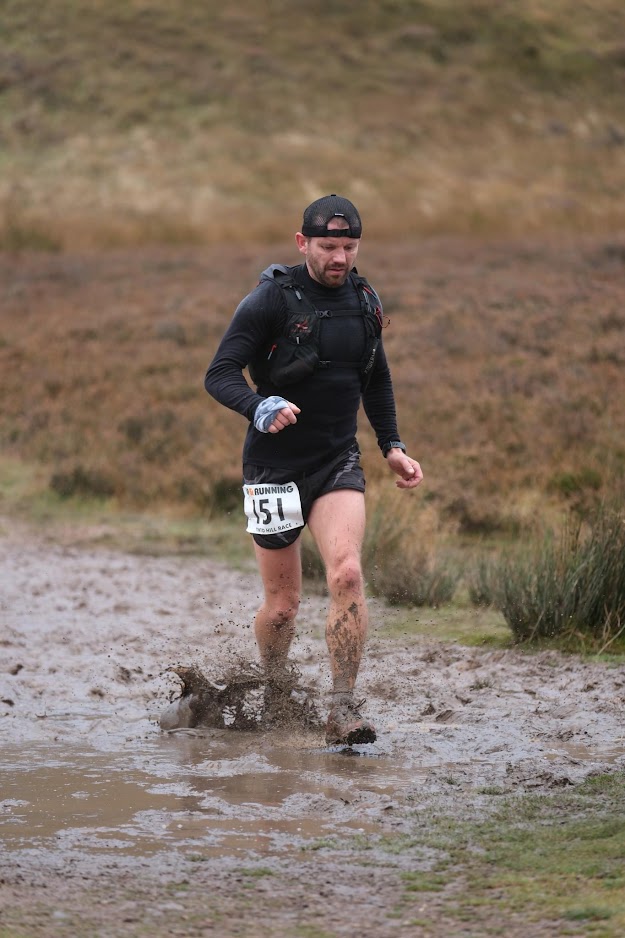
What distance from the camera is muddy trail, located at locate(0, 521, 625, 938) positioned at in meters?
3.65

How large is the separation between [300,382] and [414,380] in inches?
466

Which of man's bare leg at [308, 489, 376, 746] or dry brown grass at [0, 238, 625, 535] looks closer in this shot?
man's bare leg at [308, 489, 376, 746]

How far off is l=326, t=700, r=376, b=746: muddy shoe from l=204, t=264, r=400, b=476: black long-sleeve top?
0.93 m

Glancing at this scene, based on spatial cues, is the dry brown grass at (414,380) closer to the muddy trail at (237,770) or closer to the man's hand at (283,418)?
the muddy trail at (237,770)

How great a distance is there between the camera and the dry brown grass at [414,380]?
13.2 m

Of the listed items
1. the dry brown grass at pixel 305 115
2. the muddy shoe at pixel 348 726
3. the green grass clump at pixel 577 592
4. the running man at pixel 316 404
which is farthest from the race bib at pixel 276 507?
the dry brown grass at pixel 305 115

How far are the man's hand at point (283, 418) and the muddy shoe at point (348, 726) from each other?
1.14 m

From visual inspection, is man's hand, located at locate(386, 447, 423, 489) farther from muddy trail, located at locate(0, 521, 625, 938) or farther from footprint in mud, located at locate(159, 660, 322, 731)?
muddy trail, located at locate(0, 521, 625, 938)

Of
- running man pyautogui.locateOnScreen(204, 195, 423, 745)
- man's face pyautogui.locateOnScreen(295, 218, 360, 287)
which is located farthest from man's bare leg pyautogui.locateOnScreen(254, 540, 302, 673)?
man's face pyautogui.locateOnScreen(295, 218, 360, 287)

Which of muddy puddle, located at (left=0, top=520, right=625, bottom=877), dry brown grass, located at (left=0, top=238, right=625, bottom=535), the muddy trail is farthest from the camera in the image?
dry brown grass, located at (left=0, top=238, right=625, bottom=535)

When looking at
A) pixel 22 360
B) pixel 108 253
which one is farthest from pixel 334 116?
pixel 22 360

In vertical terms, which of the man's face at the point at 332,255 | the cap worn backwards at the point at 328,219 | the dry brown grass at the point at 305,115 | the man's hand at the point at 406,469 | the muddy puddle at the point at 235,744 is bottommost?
the muddy puddle at the point at 235,744

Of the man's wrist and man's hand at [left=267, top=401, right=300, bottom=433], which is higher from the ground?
man's hand at [left=267, top=401, right=300, bottom=433]

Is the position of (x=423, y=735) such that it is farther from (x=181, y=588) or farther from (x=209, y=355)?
(x=209, y=355)
